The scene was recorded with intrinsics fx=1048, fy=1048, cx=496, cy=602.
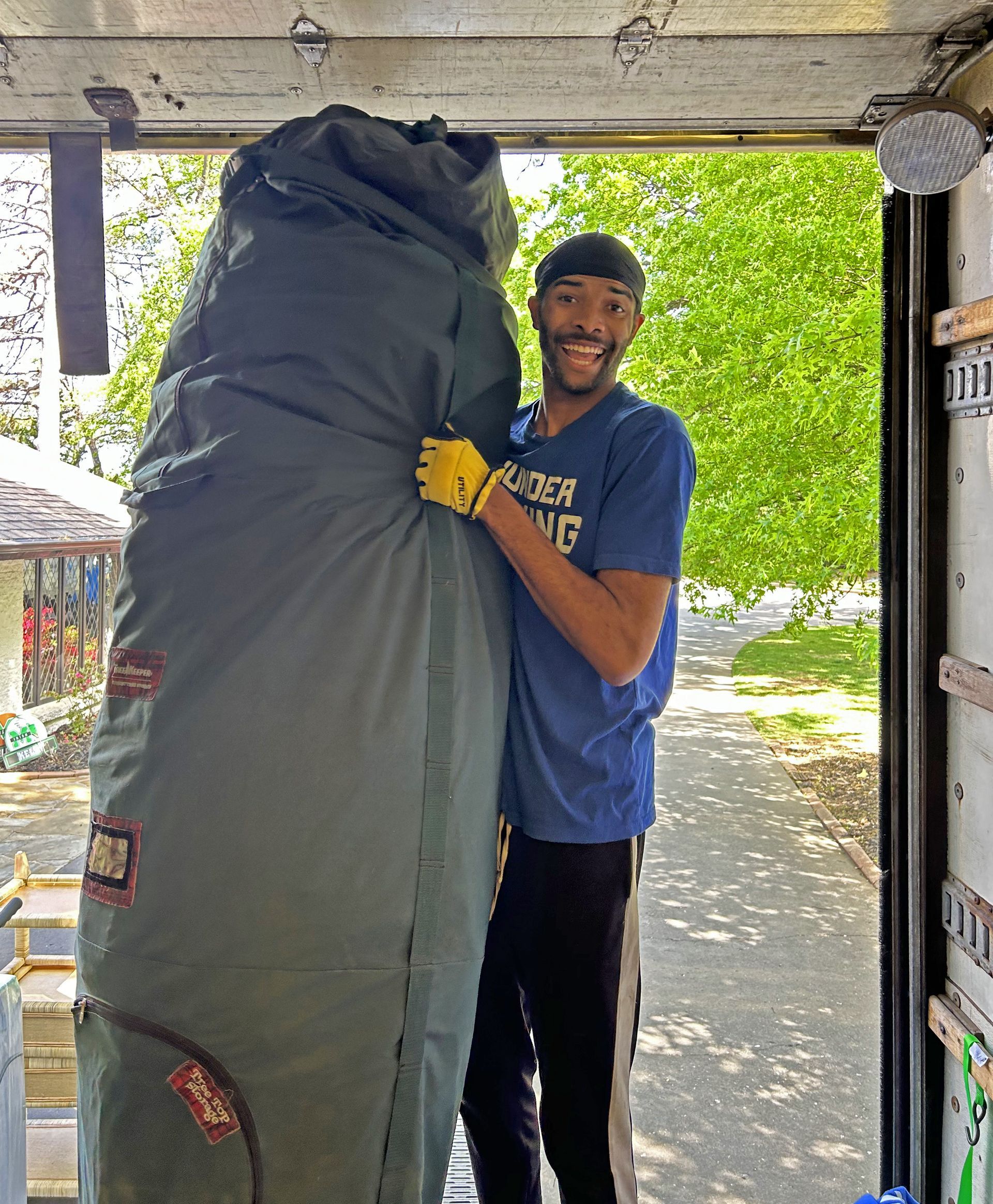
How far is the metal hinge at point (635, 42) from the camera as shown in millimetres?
1894

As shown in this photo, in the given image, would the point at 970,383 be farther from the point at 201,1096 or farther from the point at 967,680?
the point at 201,1096

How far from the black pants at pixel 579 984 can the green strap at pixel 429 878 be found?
0.41 metres

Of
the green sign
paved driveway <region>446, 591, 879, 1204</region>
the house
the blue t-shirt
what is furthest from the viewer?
the green sign

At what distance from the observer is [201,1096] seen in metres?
1.46

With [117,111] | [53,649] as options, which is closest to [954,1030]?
[117,111]

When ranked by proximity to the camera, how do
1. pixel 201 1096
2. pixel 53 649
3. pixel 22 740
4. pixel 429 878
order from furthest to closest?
pixel 53 649, pixel 22 740, pixel 429 878, pixel 201 1096

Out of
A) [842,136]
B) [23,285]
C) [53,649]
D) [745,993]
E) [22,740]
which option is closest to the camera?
[842,136]

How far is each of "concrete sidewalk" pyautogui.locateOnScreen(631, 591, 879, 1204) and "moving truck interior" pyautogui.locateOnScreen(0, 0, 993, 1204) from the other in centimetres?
152

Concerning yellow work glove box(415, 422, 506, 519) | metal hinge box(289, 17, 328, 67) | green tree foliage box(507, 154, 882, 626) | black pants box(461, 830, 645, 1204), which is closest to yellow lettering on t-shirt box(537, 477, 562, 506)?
yellow work glove box(415, 422, 506, 519)

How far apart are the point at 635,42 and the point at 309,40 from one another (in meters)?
0.60

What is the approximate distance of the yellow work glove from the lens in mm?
1626

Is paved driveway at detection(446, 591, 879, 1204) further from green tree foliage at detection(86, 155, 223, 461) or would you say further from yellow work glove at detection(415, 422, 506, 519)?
green tree foliage at detection(86, 155, 223, 461)

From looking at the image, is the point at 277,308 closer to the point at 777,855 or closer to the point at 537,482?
the point at 537,482

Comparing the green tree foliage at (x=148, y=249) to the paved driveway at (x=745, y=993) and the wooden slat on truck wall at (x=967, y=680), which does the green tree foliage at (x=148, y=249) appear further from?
the wooden slat on truck wall at (x=967, y=680)
